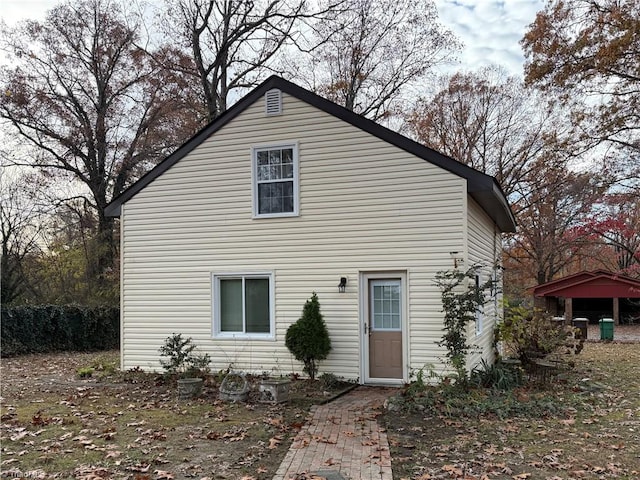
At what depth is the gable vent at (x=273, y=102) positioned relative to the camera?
39.5 ft

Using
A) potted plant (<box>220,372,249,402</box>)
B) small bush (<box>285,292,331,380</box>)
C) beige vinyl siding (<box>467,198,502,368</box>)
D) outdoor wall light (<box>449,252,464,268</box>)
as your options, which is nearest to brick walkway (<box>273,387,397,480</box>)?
potted plant (<box>220,372,249,402</box>)

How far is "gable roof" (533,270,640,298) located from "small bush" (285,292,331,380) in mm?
21763

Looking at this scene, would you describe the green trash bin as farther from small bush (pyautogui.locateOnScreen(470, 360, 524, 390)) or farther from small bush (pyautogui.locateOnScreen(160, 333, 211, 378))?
small bush (pyautogui.locateOnScreen(160, 333, 211, 378))

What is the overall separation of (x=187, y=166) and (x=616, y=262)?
115ft

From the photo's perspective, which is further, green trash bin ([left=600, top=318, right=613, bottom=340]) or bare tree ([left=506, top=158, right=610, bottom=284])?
bare tree ([left=506, top=158, right=610, bottom=284])

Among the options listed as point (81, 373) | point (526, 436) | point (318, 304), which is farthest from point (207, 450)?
point (81, 373)

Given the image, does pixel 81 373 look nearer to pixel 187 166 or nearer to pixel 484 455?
pixel 187 166

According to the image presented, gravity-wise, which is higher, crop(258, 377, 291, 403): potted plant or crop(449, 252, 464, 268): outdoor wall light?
crop(449, 252, 464, 268): outdoor wall light

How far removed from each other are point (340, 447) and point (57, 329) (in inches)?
647

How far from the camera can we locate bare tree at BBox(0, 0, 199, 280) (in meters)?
24.5

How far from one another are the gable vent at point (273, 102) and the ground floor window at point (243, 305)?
356cm

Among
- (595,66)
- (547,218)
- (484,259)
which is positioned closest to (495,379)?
(484,259)

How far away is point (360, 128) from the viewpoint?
449 inches

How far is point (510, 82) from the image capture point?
97.2ft
